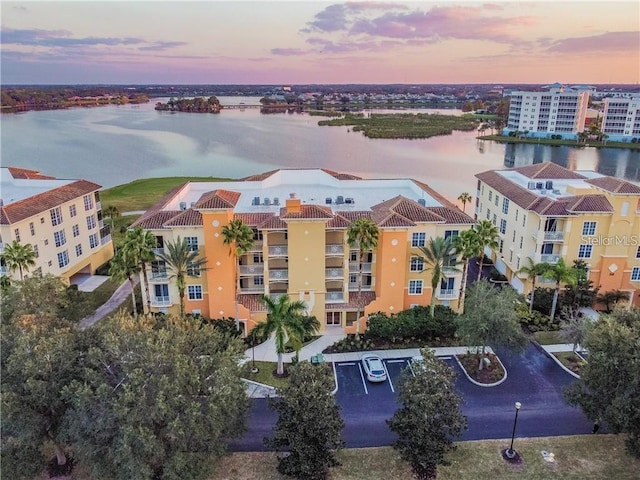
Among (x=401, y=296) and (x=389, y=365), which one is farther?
(x=401, y=296)

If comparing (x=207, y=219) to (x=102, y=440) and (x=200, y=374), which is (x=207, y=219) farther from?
(x=102, y=440)

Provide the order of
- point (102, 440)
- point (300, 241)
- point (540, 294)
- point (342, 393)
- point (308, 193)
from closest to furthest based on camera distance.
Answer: point (102, 440) → point (342, 393) → point (300, 241) → point (540, 294) → point (308, 193)

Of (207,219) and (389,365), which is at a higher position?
(207,219)

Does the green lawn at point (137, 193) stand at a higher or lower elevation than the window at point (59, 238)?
lower

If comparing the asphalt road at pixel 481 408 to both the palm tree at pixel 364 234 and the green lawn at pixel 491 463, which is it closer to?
the green lawn at pixel 491 463

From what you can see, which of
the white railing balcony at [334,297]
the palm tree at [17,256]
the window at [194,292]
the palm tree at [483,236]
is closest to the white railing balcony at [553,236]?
the palm tree at [483,236]

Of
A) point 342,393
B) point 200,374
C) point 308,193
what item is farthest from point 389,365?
point 308,193

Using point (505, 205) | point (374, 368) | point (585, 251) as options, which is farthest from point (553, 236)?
point (374, 368)
